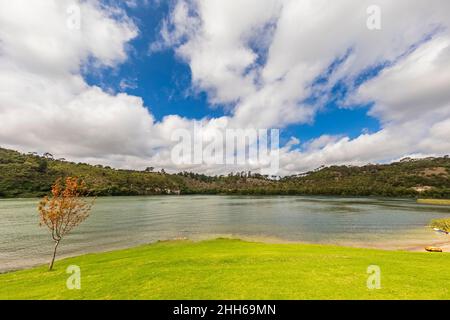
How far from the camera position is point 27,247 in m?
39.8

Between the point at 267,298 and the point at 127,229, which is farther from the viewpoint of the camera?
the point at 127,229

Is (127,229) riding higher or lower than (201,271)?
lower

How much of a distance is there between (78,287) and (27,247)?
120 feet

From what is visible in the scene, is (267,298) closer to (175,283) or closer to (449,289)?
(175,283)

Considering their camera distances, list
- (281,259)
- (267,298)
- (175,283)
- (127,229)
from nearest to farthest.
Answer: (267,298) → (175,283) → (281,259) → (127,229)

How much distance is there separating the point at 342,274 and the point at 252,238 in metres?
35.3

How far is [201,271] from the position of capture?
14.7 metres
